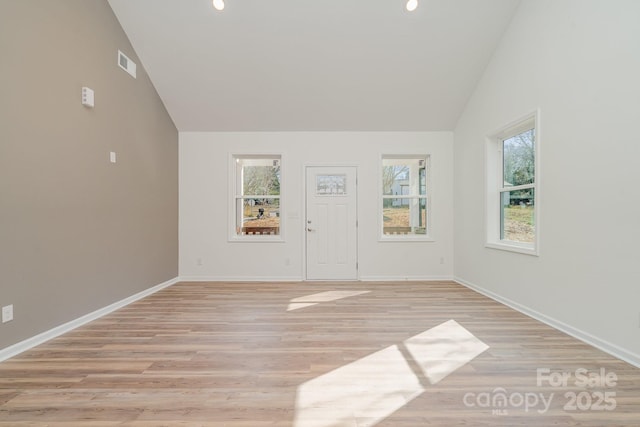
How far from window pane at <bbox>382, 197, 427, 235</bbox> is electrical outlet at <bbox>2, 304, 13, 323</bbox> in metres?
4.61

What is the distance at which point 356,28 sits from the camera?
374cm

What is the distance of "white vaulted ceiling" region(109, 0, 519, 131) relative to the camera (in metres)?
3.58

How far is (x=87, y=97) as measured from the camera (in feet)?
10.1

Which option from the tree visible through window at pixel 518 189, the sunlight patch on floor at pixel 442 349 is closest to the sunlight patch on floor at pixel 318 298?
the sunlight patch on floor at pixel 442 349

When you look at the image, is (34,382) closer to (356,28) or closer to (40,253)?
(40,253)

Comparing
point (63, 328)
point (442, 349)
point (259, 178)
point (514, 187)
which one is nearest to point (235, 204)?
point (259, 178)

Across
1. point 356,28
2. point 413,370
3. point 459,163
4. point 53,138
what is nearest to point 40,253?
point 53,138

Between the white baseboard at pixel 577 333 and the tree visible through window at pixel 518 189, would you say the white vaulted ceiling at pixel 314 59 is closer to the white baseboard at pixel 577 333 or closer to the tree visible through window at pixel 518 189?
the tree visible through window at pixel 518 189

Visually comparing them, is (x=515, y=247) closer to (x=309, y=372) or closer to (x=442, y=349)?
(x=442, y=349)

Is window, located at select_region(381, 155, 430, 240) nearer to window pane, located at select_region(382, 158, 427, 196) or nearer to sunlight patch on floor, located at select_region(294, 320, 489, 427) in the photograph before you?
window pane, located at select_region(382, 158, 427, 196)

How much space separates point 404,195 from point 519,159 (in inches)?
75.1

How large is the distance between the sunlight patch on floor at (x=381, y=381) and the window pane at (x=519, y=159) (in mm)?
2076

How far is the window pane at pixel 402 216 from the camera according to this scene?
5254 mm

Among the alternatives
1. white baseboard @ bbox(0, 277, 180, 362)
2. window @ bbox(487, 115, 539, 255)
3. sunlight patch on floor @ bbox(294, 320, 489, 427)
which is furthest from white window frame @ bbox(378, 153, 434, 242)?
white baseboard @ bbox(0, 277, 180, 362)
